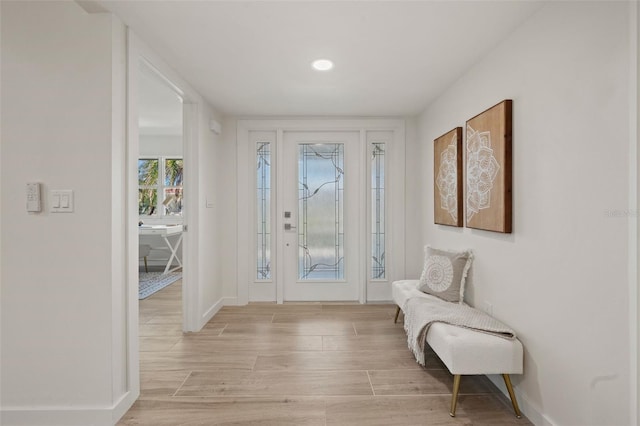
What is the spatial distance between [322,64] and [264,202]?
6.56ft

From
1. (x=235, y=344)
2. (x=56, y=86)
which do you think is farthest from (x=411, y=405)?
(x=56, y=86)

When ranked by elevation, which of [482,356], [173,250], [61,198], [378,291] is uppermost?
[61,198]

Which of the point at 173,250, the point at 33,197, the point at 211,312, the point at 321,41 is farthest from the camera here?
the point at 173,250

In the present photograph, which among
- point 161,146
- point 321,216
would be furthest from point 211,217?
point 161,146

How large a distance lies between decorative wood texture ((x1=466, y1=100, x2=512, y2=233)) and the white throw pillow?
304mm

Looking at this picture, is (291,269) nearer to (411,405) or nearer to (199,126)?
(199,126)

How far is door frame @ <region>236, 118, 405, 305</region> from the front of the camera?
13.1 feet

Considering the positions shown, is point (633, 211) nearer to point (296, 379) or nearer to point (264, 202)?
point (296, 379)

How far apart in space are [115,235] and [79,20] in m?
1.19

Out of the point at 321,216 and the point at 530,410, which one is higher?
the point at 321,216

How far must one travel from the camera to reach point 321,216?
4125 mm

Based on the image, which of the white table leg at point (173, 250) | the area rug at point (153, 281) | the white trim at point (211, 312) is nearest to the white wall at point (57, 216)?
the white trim at point (211, 312)

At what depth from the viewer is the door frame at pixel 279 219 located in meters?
4.00

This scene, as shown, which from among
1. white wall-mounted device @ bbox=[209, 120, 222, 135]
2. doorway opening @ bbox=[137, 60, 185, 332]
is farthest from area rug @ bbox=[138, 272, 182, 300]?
white wall-mounted device @ bbox=[209, 120, 222, 135]
